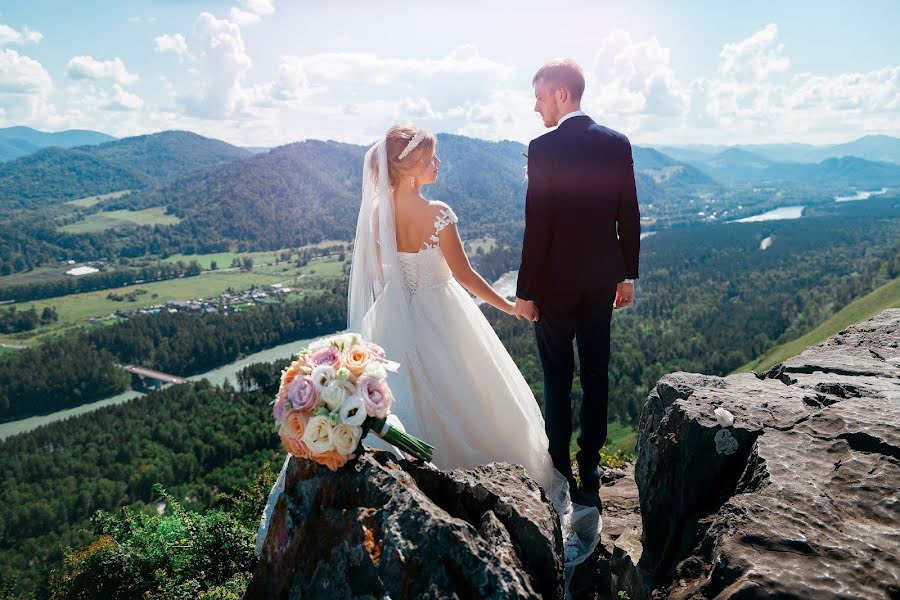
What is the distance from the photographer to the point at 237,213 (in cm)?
18862

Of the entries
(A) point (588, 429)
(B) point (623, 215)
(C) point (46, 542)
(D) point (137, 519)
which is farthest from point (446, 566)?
(C) point (46, 542)

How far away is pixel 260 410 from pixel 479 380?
185ft

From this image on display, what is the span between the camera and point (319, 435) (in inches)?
106

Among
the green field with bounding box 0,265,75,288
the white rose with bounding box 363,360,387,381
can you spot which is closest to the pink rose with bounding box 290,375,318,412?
the white rose with bounding box 363,360,387,381

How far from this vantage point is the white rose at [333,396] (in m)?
2.81

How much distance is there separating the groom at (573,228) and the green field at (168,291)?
108828 millimetres

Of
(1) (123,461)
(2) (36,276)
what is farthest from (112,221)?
(1) (123,461)

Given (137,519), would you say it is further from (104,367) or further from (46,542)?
(104,367)

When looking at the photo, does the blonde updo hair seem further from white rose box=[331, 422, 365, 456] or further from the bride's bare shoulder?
white rose box=[331, 422, 365, 456]

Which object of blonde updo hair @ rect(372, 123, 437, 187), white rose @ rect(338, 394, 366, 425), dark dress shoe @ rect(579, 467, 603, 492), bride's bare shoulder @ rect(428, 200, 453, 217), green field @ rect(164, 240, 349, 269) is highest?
blonde updo hair @ rect(372, 123, 437, 187)

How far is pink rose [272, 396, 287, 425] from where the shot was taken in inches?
112

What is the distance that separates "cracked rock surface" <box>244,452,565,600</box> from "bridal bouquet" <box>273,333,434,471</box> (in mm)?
138

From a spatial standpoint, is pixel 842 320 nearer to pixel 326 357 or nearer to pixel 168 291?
pixel 326 357

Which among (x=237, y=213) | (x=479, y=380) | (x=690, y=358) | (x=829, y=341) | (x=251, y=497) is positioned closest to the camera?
(x=479, y=380)
